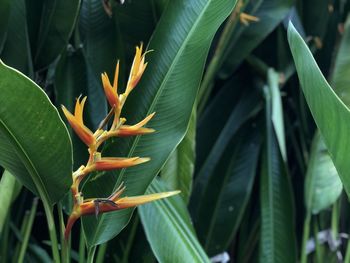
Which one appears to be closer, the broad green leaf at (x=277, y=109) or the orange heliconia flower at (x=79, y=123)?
the orange heliconia flower at (x=79, y=123)

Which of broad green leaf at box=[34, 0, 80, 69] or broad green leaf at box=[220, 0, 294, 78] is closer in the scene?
broad green leaf at box=[34, 0, 80, 69]

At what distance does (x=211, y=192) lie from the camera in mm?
841

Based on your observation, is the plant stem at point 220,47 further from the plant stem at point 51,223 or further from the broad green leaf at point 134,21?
the plant stem at point 51,223

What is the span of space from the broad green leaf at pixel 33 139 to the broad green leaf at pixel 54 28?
10.5 inches

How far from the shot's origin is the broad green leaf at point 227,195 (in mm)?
817

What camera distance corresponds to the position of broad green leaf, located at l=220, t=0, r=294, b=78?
86cm

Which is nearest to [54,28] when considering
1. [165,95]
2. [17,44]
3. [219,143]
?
[17,44]

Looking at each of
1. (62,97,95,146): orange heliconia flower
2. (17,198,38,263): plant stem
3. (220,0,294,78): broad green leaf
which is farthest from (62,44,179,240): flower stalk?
(220,0,294,78): broad green leaf

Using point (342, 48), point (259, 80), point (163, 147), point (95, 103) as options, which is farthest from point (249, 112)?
point (163, 147)

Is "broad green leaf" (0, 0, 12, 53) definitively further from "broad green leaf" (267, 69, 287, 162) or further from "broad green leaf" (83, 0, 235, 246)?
"broad green leaf" (267, 69, 287, 162)

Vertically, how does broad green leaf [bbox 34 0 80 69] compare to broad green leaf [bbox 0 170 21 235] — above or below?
above

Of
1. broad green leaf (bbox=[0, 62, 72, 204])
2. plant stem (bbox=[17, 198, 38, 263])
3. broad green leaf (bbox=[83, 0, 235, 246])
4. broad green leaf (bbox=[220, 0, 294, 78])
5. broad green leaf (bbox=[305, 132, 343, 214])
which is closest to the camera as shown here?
A: broad green leaf (bbox=[0, 62, 72, 204])

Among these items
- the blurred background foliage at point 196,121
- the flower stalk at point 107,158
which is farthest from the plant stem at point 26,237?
the flower stalk at point 107,158

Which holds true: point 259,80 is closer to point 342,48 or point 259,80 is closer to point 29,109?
point 342,48
